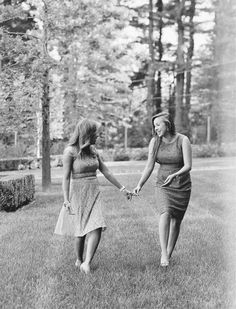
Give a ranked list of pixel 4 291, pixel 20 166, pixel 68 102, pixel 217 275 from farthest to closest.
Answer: pixel 20 166 < pixel 68 102 < pixel 217 275 < pixel 4 291

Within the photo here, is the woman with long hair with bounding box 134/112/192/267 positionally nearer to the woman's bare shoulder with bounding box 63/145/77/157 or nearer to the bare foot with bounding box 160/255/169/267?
the bare foot with bounding box 160/255/169/267

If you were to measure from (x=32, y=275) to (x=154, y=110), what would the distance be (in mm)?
32891

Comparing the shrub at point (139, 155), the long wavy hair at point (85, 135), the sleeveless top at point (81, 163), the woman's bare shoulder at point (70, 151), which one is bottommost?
the shrub at point (139, 155)

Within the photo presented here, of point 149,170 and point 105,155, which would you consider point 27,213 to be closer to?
point 149,170

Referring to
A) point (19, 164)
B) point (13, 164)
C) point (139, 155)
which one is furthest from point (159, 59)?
point (13, 164)

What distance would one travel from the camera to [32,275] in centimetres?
468

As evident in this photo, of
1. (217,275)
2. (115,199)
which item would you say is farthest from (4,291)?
(115,199)

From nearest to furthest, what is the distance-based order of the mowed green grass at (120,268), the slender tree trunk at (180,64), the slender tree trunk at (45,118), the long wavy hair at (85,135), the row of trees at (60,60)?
the mowed green grass at (120,268) → the long wavy hair at (85,135) → the row of trees at (60,60) → the slender tree trunk at (45,118) → the slender tree trunk at (180,64)

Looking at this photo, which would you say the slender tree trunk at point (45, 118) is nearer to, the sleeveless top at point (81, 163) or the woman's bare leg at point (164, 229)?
the sleeveless top at point (81, 163)

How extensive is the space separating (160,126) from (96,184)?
2.64 feet

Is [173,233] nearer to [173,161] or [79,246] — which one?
[173,161]

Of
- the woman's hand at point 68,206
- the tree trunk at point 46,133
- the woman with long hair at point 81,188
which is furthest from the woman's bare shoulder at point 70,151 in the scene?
the tree trunk at point 46,133

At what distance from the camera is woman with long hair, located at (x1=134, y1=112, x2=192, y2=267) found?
5023 millimetres

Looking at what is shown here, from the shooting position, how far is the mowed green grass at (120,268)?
392 cm
